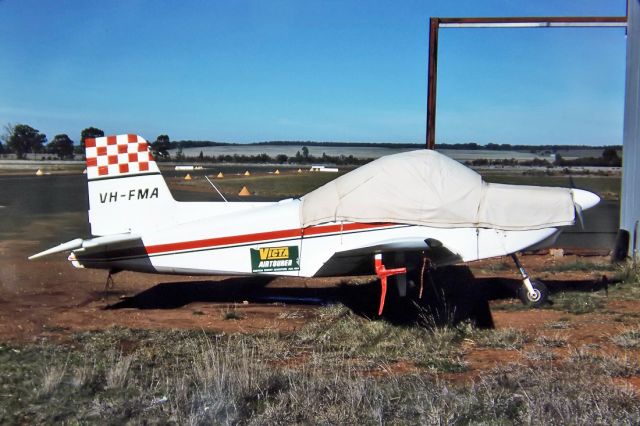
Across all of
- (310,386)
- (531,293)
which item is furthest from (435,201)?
(310,386)

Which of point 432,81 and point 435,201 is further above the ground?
point 432,81

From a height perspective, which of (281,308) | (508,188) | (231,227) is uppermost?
(508,188)

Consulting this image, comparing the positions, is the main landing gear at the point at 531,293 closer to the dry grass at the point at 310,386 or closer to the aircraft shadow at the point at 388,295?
the aircraft shadow at the point at 388,295

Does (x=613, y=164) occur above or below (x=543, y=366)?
above

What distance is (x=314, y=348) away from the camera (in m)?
6.20

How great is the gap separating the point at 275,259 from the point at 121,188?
226 centimetres

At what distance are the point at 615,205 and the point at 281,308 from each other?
12.4 metres

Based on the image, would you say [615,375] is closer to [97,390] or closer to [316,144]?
[97,390]

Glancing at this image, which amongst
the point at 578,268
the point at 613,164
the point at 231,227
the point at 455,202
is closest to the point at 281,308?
the point at 231,227

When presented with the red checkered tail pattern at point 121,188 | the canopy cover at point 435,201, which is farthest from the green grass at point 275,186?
the canopy cover at point 435,201

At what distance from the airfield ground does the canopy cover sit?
1.21 m

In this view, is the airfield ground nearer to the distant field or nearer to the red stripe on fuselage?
the red stripe on fuselage

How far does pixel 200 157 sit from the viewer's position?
104ft

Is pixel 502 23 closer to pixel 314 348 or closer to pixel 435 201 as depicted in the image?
pixel 435 201
